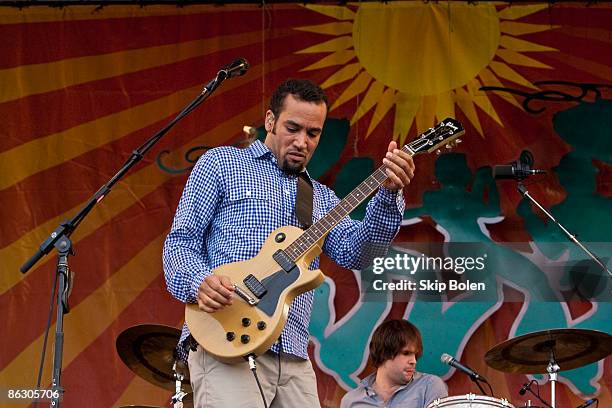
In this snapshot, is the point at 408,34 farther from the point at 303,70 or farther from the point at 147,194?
the point at 147,194

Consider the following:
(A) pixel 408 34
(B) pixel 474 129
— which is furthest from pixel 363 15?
(B) pixel 474 129

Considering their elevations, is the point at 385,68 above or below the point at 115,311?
above

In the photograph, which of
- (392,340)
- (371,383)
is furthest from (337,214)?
(371,383)

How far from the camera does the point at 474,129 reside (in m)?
6.01

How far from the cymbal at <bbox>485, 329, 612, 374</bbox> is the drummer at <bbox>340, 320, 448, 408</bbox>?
0.41 meters

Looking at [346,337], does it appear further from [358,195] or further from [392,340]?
[358,195]

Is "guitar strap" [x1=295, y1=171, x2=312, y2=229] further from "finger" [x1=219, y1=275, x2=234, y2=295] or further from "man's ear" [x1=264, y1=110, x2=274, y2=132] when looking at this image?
"finger" [x1=219, y1=275, x2=234, y2=295]

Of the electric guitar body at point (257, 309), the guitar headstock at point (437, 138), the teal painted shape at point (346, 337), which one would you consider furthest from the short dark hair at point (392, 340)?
the electric guitar body at point (257, 309)

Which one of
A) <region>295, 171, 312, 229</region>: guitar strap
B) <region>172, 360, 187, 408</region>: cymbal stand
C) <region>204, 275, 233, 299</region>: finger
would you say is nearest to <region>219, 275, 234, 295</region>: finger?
<region>204, 275, 233, 299</region>: finger

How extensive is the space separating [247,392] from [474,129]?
9.93ft

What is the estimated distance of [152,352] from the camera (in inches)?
218

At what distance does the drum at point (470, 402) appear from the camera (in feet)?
16.7

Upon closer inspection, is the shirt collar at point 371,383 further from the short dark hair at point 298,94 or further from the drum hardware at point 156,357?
the short dark hair at point 298,94

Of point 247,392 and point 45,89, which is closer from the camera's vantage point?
point 247,392
